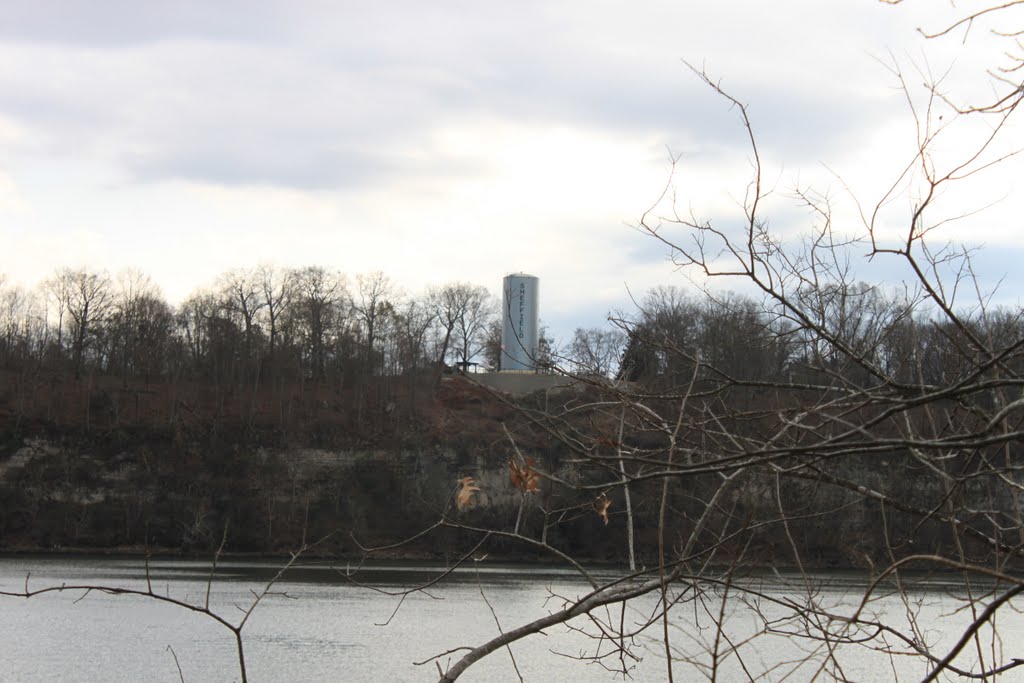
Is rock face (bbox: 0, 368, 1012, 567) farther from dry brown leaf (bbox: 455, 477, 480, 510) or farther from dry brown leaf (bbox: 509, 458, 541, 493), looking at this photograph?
dry brown leaf (bbox: 509, 458, 541, 493)

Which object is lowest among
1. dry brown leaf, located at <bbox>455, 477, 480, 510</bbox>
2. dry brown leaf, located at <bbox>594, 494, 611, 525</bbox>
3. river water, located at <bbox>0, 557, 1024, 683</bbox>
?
river water, located at <bbox>0, 557, 1024, 683</bbox>

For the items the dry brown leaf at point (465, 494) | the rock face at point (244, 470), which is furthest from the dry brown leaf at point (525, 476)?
the rock face at point (244, 470)

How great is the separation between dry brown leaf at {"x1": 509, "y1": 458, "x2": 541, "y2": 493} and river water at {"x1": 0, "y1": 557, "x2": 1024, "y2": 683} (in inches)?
532

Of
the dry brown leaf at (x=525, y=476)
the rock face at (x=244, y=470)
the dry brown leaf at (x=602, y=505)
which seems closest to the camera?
the dry brown leaf at (x=525, y=476)

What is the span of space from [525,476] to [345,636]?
99.4 feet

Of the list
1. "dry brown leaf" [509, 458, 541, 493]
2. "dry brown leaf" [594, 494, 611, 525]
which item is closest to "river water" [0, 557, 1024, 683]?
"dry brown leaf" [594, 494, 611, 525]

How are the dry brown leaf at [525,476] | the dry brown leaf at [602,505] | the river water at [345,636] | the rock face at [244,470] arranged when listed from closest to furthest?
the dry brown leaf at [525,476], the dry brown leaf at [602,505], the river water at [345,636], the rock face at [244,470]

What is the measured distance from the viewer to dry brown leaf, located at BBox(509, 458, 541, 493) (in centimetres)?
348

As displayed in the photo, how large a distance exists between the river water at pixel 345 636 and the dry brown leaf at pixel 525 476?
1350 cm

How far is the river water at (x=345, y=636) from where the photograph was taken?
2552cm

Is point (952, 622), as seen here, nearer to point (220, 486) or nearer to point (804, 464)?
point (804, 464)

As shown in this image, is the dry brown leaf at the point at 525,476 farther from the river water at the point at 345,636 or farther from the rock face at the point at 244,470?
the rock face at the point at 244,470

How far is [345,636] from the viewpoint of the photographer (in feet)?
106

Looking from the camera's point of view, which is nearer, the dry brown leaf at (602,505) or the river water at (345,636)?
the dry brown leaf at (602,505)
